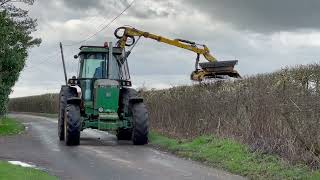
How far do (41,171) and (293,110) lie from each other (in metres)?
6.38

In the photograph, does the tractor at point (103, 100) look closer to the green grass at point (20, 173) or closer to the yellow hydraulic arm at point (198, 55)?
the yellow hydraulic arm at point (198, 55)

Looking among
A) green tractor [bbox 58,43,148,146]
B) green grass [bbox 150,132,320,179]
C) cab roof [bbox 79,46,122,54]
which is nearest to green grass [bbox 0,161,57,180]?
green grass [bbox 150,132,320,179]

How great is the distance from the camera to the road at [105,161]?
1432 centimetres

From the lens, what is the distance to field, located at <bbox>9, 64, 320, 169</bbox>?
14.5 meters

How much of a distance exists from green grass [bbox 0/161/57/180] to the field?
5854 millimetres

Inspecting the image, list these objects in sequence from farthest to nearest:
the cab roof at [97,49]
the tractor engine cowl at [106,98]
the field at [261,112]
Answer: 1. the cab roof at [97,49]
2. the tractor engine cowl at [106,98]
3. the field at [261,112]

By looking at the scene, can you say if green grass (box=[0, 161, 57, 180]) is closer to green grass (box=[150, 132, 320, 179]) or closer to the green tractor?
green grass (box=[150, 132, 320, 179])

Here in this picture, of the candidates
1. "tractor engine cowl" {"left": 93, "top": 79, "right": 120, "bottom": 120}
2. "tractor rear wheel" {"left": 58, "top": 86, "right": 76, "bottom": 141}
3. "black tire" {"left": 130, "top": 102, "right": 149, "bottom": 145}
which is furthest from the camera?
"tractor rear wheel" {"left": 58, "top": 86, "right": 76, "bottom": 141}

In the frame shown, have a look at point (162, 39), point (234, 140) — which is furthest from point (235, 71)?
point (234, 140)

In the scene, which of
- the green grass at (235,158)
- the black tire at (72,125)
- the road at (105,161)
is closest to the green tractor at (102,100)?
the black tire at (72,125)

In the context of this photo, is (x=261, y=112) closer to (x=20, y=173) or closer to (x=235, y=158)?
(x=235, y=158)

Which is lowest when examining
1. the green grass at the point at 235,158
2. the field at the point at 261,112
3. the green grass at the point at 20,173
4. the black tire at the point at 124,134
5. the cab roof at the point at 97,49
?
the green grass at the point at 20,173

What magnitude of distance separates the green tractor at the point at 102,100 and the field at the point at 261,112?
86.1 inches

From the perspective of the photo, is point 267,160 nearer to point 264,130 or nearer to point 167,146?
point 264,130
